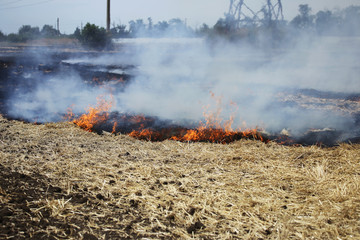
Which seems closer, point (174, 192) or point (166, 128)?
point (174, 192)

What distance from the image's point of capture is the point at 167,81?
11.7 m

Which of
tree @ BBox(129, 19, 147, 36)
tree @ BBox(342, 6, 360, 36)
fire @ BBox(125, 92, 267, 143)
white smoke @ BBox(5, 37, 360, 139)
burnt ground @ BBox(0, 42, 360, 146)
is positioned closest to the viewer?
fire @ BBox(125, 92, 267, 143)

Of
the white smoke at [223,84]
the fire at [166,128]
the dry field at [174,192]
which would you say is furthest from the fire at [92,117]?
the dry field at [174,192]

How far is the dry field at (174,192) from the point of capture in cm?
233

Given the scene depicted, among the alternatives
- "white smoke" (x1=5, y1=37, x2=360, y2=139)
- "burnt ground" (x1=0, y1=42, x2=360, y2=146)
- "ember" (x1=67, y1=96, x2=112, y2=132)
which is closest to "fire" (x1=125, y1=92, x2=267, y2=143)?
"burnt ground" (x1=0, y1=42, x2=360, y2=146)

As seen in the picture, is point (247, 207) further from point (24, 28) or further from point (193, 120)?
point (24, 28)

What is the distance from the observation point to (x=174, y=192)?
2.97m

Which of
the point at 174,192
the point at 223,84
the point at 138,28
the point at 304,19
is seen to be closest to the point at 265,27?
the point at 304,19

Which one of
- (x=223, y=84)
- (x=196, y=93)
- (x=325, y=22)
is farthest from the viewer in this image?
(x=325, y=22)

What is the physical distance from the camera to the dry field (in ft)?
7.64

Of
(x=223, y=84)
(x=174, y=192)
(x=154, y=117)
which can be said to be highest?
(x=223, y=84)

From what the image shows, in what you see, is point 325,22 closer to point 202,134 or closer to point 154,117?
point 154,117

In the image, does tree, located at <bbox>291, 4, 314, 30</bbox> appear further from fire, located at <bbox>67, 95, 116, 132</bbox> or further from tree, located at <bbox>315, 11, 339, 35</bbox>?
fire, located at <bbox>67, 95, 116, 132</bbox>

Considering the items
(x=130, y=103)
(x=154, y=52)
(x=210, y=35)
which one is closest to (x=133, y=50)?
(x=154, y=52)
